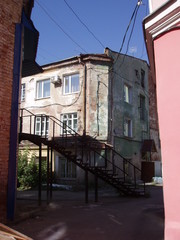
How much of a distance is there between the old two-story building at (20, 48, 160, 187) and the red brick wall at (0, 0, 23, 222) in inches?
357

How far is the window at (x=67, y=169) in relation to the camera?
16.8 meters

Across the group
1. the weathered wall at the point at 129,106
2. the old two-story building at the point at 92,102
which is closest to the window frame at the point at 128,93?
the old two-story building at the point at 92,102

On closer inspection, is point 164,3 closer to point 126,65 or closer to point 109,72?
A: point 109,72

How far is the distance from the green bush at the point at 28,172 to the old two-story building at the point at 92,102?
3.32 feet

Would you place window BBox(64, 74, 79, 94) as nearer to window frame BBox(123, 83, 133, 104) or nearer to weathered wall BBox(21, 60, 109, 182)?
weathered wall BBox(21, 60, 109, 182)

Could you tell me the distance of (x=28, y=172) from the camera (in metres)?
16.4

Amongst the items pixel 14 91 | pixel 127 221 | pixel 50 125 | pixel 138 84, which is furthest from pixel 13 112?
pixel 138 84

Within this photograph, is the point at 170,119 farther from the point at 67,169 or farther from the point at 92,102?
the point at 67,169

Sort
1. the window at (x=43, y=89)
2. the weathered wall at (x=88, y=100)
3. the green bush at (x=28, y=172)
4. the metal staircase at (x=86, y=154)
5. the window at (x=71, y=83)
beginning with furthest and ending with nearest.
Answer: the window at (x=43, y=89), the window at (x=71, y=83), the weathered wall at (x=88, y=100), the green bush at (x=28, y=172), the metal staircase at (x=86, y=154)

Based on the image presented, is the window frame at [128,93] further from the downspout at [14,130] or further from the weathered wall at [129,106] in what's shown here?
the downspout at [14,130]

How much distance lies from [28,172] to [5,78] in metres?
10.5

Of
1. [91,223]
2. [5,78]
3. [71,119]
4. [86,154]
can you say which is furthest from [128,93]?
[91,223]

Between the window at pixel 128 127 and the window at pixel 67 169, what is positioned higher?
the window at pixel 128 127

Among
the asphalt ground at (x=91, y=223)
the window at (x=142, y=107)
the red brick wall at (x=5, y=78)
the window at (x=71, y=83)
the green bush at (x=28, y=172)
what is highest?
the window at (x=71, y=83)
